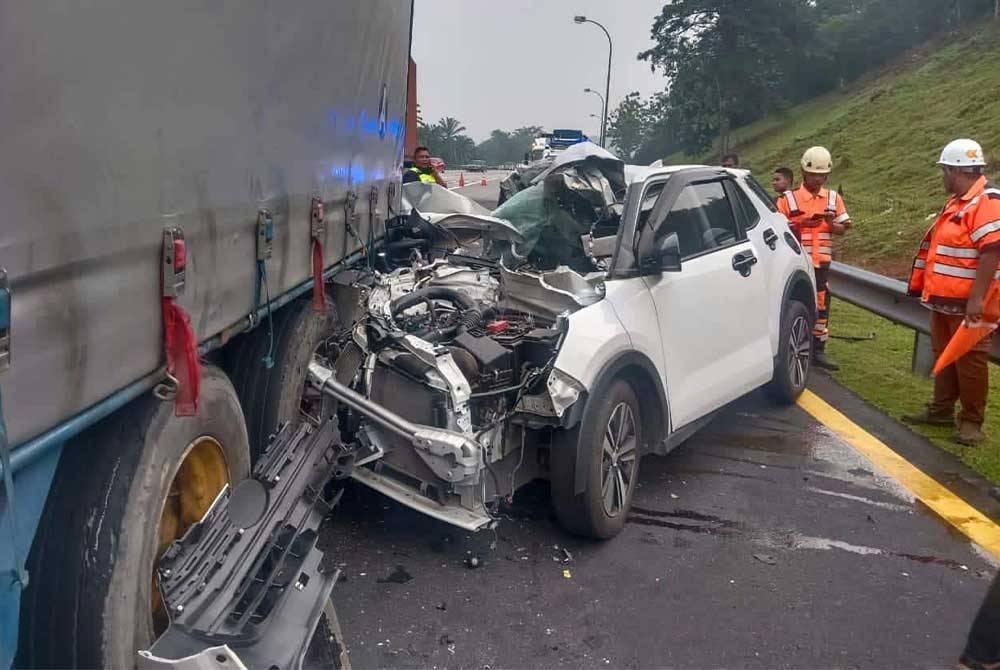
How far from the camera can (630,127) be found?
7819 cm

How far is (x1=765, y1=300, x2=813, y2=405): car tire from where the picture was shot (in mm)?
6191

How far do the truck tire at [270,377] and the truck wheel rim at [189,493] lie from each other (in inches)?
29.3

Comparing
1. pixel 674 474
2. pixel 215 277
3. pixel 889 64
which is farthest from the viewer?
pixel 889 64

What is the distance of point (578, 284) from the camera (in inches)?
184

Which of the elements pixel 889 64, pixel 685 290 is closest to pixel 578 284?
pixel 685 290

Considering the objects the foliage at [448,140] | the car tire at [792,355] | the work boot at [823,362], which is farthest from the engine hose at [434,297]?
the foliage at [448,140]

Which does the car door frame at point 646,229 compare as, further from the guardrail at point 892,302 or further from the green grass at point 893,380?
the guardrail at point 892,302

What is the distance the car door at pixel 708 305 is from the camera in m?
4.80

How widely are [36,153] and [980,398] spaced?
5.71m

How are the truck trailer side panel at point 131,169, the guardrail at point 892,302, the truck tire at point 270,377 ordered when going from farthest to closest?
the guardrail at point 892,302, the truck tire at point 270,377, the truck trailer side panel at point 131,169

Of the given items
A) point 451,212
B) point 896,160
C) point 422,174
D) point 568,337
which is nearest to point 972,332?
point 568,337

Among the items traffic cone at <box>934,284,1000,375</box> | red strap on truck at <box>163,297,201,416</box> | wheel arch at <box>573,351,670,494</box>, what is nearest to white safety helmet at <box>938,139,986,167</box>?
traffic cone at <box>934,284,1000,375</box>

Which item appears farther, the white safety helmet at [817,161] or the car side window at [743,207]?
the white safety helmet at [817,161]

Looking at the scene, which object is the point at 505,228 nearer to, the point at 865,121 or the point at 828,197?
the point at 828,197
